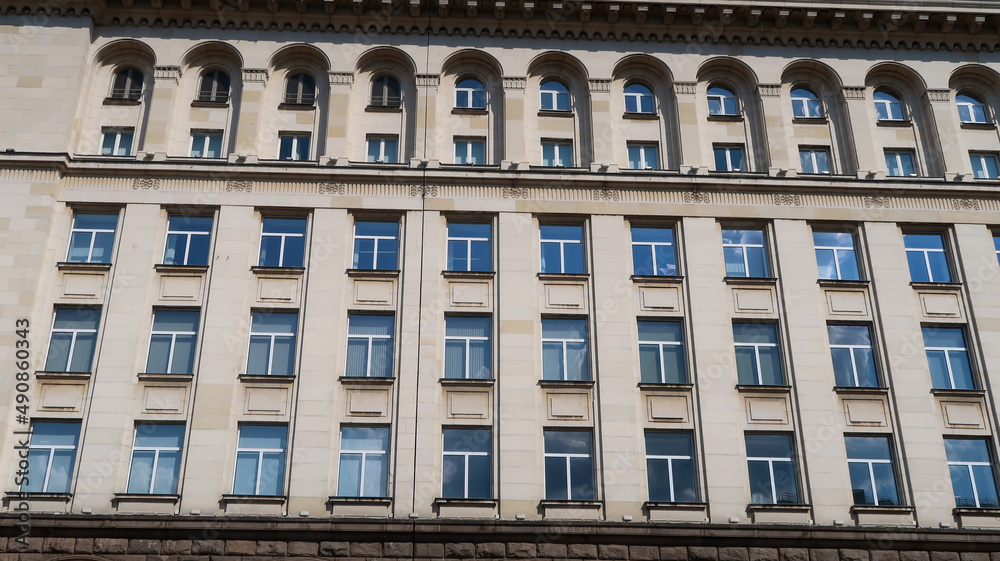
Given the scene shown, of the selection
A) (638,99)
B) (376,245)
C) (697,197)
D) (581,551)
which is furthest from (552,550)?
(638,99)

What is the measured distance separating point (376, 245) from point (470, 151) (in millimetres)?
4305

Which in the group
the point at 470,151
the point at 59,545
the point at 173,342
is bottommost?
the point at 59,545

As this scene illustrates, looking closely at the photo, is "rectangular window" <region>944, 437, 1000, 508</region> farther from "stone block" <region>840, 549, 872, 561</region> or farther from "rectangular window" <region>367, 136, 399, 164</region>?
"rectangular window" <region>367, 136, 399, 164</region>

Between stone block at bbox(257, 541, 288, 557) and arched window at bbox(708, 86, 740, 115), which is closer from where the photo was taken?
stone block at bbox(257, 541, 288, 557)

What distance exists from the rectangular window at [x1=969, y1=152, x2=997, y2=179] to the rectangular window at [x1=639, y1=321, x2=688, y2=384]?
36.5ft

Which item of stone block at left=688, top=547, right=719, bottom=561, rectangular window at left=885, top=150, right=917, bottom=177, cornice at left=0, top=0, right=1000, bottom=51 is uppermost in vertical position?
cornice at left=0, top=0, right=1000, bottom=51

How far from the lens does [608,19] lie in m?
32.4

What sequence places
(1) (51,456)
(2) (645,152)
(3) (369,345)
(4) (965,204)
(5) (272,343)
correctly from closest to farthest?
(1) (51,456), (5) (272,343), (3) (369,345), (4) (965,204), (2) (645,152)

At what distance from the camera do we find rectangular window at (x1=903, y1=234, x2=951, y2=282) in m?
30.0

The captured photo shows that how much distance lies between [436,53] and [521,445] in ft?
42.4

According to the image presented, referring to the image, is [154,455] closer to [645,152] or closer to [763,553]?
[763,553]

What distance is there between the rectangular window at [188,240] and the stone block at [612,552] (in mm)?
13349

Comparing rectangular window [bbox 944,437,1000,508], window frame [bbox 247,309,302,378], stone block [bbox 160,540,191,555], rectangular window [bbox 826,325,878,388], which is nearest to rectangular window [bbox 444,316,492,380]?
window frame [bbox 247,309,302,378]

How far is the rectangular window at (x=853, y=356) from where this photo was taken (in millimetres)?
28219
